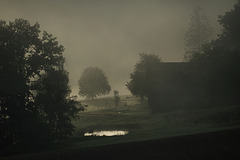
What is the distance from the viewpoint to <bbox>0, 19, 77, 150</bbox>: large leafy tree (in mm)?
23609

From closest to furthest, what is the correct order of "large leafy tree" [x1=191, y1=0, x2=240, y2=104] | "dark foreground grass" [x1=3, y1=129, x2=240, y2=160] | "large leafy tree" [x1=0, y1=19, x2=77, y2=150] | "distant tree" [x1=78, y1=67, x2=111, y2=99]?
"dark foreground grass" [x1=3, y1=129, x2=240, y2=160], "large leafy tree" [x1=0, y1=19, x2=77, y2=150], "large leafy tree" [x1=191, y1=0, x2=240, y2=104], "distant tree" [x1=78, y1=67, x2=111, y2=99]

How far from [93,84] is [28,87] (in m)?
96.5

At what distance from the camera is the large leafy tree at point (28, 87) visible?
2361cm

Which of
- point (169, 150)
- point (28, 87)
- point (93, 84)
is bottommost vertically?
point (169, 150)

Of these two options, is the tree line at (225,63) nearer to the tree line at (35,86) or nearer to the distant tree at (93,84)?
the tree line at (35,86)

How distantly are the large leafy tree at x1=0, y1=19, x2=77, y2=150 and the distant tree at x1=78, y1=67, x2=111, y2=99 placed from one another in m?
92.6

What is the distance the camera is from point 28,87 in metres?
24.9

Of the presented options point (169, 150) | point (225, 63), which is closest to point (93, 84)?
point (225, 63)

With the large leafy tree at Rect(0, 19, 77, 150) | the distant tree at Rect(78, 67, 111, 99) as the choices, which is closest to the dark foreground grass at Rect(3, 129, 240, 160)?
the large leafy tree at Rect(0, 19, 77, 150)

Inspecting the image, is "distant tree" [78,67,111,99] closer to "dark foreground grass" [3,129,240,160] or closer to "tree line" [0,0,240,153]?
"tree line" [0,0,240,153]

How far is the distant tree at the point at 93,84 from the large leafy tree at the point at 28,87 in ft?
304

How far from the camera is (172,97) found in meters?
41.5

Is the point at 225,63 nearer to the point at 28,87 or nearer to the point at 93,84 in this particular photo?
the point at 28,87

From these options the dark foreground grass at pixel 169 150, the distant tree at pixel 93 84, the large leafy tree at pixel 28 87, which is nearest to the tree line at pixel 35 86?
the large leafy tree at pixel 28 87
